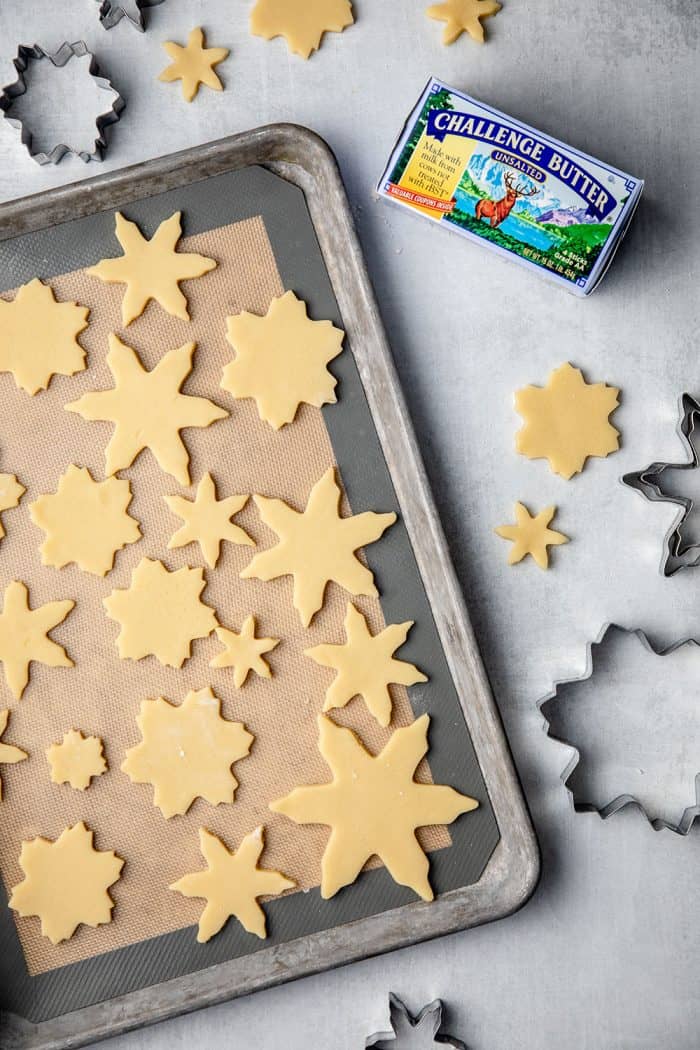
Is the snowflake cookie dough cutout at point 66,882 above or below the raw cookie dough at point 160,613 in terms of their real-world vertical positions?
below

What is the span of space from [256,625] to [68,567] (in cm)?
21

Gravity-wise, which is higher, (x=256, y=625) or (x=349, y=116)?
(x=349, y=116)

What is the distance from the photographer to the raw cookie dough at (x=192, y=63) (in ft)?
3.14

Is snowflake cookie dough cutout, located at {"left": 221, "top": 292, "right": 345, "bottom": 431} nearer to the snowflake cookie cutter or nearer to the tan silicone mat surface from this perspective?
the tan silicone mat surface

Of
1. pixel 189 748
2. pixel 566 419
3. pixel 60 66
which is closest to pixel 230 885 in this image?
pixel 189 748

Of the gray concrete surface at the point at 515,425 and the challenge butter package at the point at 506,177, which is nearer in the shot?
the challenge butter package at the point at 506,177

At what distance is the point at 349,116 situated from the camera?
0.97m

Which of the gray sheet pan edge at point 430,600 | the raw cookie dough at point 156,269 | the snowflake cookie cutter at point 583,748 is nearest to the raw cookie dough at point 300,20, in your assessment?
the gray sheet pan edge at point 430,600

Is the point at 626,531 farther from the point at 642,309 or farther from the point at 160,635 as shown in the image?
the point at 160,635

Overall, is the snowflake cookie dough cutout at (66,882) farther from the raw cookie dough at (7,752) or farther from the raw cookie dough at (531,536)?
the raw cookie dough at (531,536)

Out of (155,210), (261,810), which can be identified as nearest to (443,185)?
(155,210)

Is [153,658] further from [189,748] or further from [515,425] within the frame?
[515,425]

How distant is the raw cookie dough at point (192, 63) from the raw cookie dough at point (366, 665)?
22.4 inches

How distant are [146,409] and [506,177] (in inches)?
16.7
